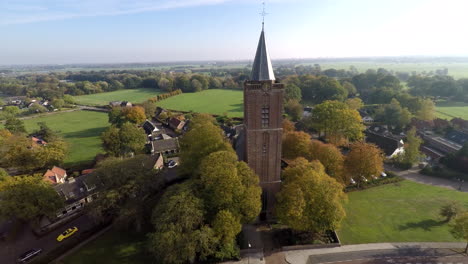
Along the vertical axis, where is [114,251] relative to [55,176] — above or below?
below

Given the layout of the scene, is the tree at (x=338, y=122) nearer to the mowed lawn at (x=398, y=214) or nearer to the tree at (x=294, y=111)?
the mowed lawn at (x=398, y=214)

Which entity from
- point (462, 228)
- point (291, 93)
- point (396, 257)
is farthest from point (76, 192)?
point (291, 93)

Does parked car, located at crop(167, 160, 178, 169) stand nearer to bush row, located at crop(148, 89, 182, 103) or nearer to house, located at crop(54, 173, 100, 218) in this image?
house, located at crop(54, 173, 100, 218)

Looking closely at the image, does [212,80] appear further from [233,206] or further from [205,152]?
[233,206]

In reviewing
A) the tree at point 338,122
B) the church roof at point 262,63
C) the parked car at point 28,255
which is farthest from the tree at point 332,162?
the parked car at point 28,255

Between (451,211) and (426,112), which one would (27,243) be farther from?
(426,112)

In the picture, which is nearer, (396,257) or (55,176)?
(396,257)

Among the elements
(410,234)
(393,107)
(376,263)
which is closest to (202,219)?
(376,263)
